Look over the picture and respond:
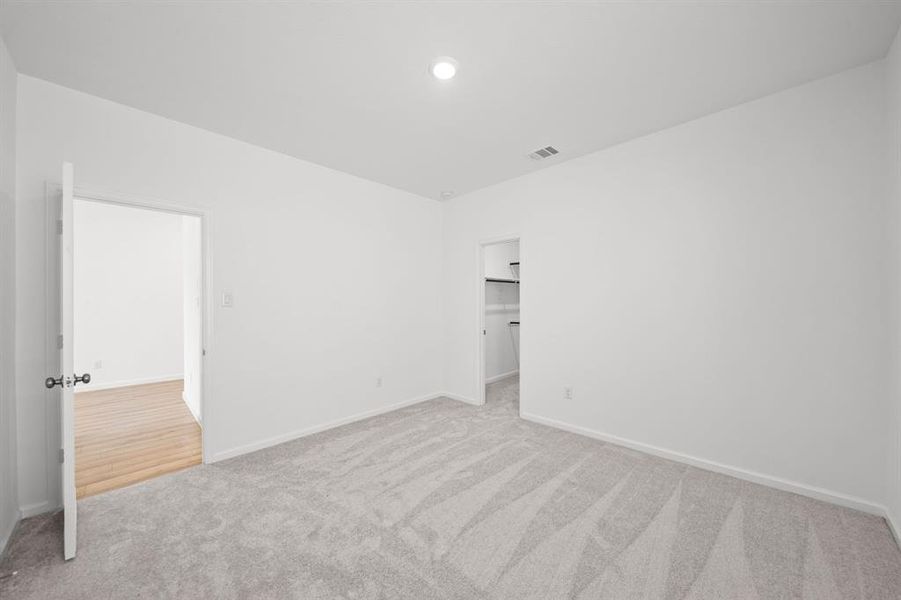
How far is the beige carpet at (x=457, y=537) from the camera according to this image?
5.32 feet

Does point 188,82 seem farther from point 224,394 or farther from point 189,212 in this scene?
point 224,394

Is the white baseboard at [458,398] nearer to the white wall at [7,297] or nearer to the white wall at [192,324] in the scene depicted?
the white wall at [192,324]

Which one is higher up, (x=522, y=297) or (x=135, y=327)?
(x=522, y=297)

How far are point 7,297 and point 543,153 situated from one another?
4041 millimetres

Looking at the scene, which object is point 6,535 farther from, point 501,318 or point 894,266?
point 501,318

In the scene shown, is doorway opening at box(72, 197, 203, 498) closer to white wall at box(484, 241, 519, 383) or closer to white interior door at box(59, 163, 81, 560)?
white interior door at box(59, 163, 81, 560)

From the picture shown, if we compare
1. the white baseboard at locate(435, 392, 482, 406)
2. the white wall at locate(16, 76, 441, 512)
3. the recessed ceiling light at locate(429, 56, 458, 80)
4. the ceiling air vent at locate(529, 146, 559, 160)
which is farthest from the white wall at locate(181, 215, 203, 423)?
the ceiling air vent at locate(529, 146, 559, 160)

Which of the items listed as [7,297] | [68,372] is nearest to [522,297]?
[68,372]

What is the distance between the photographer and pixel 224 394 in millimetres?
2965

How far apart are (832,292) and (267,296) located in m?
4.36

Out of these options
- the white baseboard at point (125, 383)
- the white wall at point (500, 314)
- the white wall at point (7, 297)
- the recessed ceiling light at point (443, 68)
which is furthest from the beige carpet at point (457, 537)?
the white baseboard at point (125, 383)

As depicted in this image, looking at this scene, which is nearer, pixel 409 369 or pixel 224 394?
pixel 224 394

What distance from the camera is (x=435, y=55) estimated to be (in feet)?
6.63

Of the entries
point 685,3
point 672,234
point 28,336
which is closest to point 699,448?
point 672,234
